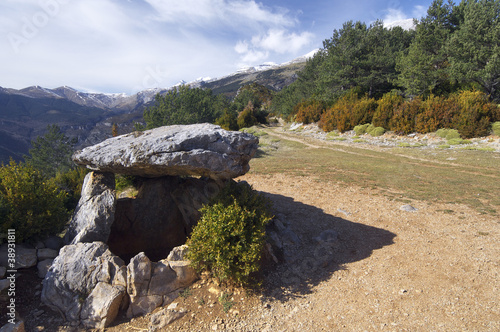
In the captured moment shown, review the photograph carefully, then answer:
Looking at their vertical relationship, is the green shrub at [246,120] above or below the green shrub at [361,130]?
above

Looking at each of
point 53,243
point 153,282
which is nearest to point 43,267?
point 53,243

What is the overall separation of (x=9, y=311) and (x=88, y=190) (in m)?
3.96

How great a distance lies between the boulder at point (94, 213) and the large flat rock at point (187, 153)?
0.82 m

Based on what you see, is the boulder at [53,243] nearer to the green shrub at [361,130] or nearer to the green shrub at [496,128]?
the green shrub at [496,128]

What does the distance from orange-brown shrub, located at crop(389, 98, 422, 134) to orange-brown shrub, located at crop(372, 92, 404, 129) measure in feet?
3.81

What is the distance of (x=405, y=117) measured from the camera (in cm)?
3384

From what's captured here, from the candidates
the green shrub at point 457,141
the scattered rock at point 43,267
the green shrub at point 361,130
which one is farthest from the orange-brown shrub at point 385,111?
the scattered rock at point 43,267

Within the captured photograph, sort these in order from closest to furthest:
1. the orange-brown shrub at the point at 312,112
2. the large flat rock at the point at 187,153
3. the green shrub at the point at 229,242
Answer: the green shrub at the point at 229,242, the large flat rock at the point at 187,153, the orange-brown shrub at the point at 312,112

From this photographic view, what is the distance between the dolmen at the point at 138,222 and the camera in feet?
21.3

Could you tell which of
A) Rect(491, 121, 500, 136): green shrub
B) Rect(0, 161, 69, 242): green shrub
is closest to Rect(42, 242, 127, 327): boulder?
Rect(0, 161, 69, 242): green shrub

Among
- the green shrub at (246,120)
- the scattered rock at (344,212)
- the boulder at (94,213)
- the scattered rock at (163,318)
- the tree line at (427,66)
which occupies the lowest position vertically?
the scattered rock at (163,318)

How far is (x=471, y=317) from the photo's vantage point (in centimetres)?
561

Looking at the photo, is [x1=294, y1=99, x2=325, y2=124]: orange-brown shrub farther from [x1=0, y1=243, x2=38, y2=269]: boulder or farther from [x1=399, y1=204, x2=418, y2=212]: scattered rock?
[x1=0, y1=243, x2=38, y2=269]: boulder

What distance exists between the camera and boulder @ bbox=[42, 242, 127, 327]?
617 cm
